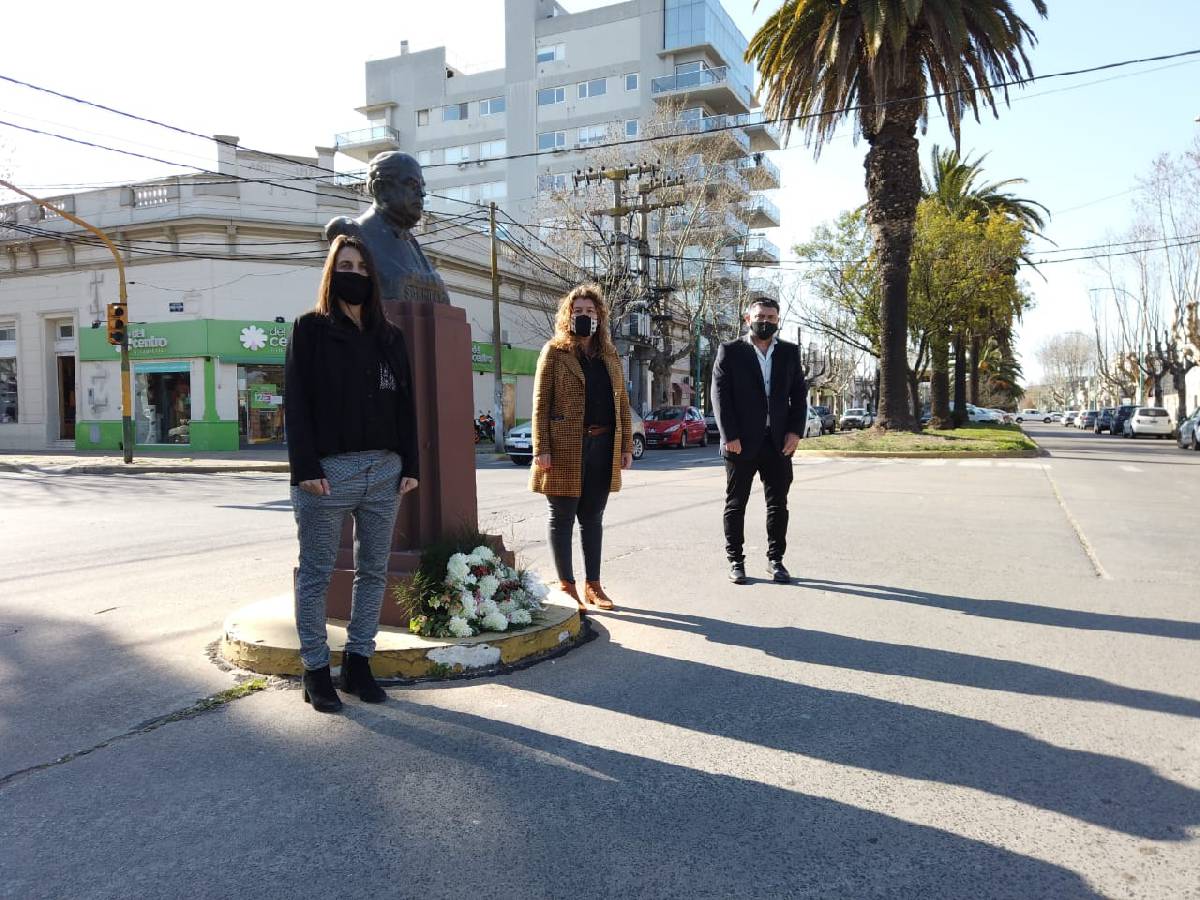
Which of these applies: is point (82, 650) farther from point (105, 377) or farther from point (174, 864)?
point (105, 377)

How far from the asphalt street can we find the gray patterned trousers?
0.34 meters

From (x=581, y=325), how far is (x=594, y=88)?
52747 millimetres

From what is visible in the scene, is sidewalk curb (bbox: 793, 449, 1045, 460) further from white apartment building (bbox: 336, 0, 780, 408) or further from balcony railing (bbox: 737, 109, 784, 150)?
balcony railing (bbox: 737, 109, 784, 150)

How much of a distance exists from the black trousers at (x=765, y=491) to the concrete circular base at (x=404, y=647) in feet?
6.12

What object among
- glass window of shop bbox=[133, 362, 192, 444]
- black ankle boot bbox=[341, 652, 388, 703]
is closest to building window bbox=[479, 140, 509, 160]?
glass window of shop bbox=[133, 362, 192, 444]

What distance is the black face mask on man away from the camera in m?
4.88

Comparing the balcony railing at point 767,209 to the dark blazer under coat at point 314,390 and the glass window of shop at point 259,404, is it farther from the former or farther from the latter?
the dark blazer under coat at point 314,390

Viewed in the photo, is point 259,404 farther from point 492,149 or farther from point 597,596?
point 492,149

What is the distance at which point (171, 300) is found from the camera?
2439 cm

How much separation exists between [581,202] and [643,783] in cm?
3092

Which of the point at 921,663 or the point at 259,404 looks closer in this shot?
the point at 921,663

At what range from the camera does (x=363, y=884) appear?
2.20 meters

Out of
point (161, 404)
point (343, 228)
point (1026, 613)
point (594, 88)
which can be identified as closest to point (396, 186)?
point (343, 228)

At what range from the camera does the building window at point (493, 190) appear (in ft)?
185
